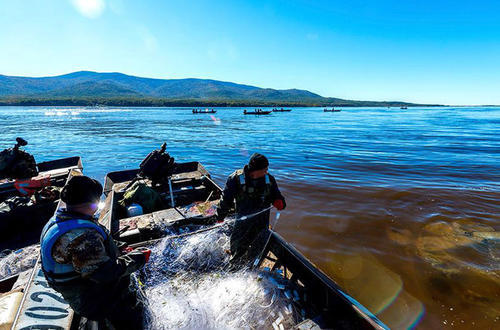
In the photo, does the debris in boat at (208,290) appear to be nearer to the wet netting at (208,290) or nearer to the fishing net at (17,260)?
the wet netting at (208,290)

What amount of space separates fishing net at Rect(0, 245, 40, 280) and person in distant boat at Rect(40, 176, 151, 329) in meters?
4.61

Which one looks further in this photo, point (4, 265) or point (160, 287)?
point (4, 265)

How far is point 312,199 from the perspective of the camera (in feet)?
36.0

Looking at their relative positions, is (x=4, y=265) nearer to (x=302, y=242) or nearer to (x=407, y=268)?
(x=302, y=242)

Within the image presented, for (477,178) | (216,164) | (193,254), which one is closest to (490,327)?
(193,254)

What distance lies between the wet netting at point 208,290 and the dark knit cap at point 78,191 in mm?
2263

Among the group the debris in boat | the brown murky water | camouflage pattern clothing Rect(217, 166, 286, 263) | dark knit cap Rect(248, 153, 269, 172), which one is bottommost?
the brown murky water

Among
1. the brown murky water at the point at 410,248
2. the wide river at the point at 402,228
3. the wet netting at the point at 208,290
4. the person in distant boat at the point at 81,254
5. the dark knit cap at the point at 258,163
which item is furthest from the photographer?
the wide river at the point at 402,228

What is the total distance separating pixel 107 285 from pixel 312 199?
30.5ft

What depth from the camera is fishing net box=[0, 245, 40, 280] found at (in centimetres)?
571

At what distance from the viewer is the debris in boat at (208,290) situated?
12.4 ft

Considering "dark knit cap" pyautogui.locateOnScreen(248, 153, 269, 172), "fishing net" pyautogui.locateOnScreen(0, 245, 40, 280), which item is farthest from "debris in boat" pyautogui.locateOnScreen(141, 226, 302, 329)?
"fishing net" pyautogui.locateOnScreen(0, 245, 40, 280)

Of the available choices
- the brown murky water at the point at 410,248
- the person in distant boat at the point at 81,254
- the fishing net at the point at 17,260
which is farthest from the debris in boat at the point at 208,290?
the fishing net at the point at 17,260

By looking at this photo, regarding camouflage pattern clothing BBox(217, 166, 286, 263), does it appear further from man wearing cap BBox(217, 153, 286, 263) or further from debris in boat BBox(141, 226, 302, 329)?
debris in boat BBox(141, 226, 302, 329)
